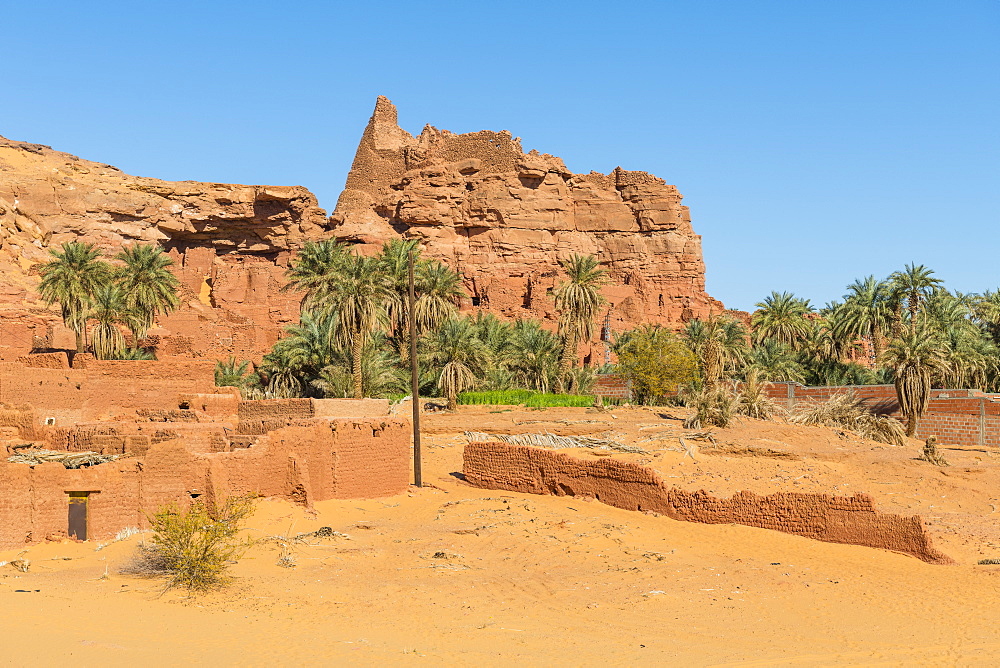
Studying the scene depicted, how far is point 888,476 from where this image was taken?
22141 millimetres

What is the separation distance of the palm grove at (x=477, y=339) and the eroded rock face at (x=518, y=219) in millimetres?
22423

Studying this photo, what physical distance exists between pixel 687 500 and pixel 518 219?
56.5 meters

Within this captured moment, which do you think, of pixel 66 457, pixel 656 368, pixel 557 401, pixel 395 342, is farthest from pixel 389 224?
pixel 66 457

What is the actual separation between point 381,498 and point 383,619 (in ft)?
27.4

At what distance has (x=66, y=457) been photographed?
15148mm

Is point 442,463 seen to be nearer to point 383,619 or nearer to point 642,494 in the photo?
point 642,494

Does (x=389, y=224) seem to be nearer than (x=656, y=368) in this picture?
No

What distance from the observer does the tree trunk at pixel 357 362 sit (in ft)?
110

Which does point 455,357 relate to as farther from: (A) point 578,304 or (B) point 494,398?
(A) point 578,304

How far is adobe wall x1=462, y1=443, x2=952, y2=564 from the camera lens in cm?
1512

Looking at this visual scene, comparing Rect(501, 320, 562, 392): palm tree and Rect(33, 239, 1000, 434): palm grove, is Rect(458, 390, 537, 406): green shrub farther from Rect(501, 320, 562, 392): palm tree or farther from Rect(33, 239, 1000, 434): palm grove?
Rect(501, 320, 562, 392): palm tree

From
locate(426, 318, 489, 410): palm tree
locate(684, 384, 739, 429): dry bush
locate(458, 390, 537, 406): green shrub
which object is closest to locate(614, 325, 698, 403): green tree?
locate(458, 390, 537, 406): green shrub

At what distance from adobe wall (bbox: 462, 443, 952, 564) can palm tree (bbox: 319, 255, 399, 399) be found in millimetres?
12845

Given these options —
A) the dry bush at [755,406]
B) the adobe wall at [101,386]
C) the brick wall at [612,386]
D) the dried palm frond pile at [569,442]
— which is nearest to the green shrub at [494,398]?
the brick wall at [612,386]
